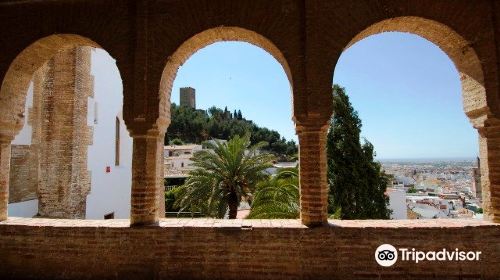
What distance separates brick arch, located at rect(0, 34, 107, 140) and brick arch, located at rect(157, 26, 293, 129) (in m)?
1.24

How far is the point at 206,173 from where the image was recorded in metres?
14.3

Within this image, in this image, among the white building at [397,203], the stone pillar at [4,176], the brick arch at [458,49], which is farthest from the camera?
the white building at [397,203]

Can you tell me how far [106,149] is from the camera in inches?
459

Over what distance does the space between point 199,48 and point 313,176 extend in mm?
2703

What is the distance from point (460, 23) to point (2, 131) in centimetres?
699

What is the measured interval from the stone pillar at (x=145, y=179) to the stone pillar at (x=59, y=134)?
232 inches

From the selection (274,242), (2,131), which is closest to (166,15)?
(2,131)

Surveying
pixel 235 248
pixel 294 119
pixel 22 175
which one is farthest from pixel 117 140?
pixel 294 119

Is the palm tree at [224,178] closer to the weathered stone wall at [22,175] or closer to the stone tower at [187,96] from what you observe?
the weathered stone wall at [22,175]

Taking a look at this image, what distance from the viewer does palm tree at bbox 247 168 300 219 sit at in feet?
31.2

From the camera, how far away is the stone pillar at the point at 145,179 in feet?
15.4

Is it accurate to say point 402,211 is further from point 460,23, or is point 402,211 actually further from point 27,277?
point 27,277

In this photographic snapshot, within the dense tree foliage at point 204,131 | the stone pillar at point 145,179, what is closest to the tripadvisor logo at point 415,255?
the stone pillar at point 145,179

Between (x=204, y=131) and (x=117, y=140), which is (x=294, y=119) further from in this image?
(x=204, y=131)
